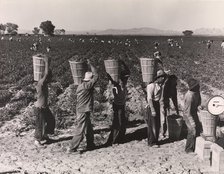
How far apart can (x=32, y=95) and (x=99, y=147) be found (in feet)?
16.0

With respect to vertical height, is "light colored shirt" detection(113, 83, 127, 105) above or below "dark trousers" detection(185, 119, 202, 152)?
above

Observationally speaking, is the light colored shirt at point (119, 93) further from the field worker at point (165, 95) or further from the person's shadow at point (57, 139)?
the person's shadow at point (57, 139)

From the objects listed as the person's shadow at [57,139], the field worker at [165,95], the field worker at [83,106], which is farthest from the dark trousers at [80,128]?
the field worker at [165,95]

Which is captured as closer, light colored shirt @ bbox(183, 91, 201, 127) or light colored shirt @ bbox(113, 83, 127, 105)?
light colored shirt @ bbox(183, 91, 201, 127)

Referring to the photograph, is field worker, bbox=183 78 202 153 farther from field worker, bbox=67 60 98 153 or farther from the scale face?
field worker, bbox=67 60 98 153

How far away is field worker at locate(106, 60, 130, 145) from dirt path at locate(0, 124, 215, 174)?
20cm

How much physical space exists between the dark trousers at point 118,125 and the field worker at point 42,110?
1.06 metres

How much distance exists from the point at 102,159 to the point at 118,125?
84cm

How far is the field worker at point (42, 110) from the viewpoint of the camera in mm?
6613

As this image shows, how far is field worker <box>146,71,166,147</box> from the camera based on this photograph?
6278mm

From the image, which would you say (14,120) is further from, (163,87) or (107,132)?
(163,87)

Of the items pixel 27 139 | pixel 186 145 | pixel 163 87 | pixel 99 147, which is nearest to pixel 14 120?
pixel 27 139

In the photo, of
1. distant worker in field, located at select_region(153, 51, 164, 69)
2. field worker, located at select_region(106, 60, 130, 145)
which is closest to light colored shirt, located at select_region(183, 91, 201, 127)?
field worker, located at select_region(106, 60, 130, 145)

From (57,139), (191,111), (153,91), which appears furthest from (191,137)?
(57,139)
